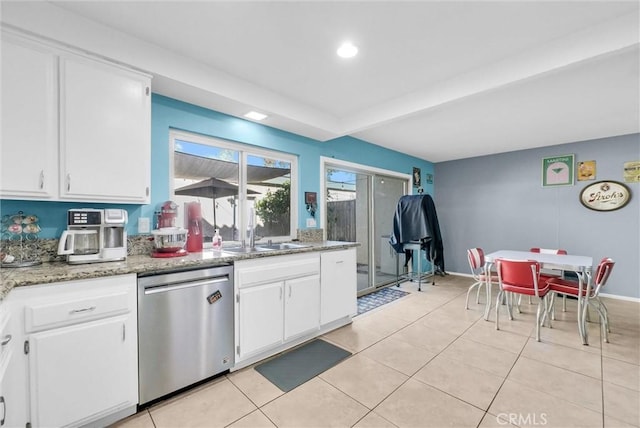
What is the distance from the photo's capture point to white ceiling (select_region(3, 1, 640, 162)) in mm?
1720

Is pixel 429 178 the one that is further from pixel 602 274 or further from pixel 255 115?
pixel 255 115

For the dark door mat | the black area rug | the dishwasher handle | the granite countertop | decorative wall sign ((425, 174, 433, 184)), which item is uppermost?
decorative wall sign ((425, 174, 433, 184))

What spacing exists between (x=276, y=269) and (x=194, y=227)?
85 centimetres

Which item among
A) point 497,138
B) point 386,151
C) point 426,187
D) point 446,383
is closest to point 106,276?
point 446,383

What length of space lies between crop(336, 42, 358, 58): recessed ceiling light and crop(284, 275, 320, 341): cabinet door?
6.63 feet

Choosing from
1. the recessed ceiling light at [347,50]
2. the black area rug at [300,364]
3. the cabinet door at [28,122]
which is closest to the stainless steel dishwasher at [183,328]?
the black area rug at [300,364]

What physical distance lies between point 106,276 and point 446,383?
2.45 meters

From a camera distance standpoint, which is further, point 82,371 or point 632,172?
point 632,172

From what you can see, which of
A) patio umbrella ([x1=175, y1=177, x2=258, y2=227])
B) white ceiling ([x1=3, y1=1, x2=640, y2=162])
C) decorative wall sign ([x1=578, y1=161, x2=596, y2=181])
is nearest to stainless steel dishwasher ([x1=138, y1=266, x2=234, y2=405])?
patio umbrella ([x1=175, y1=177, x2=258, y2=227])

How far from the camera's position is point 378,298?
13.7 feet

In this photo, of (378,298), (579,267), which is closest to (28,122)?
(378,298)

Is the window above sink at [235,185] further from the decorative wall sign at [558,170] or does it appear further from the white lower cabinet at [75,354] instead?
the decorative wall sign at [558,170]

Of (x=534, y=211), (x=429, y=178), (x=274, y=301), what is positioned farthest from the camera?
(x=429, y=178)

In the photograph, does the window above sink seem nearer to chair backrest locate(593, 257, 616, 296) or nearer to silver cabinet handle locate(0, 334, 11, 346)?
silver cabinet handle locate(0, 334, 11, 346)
